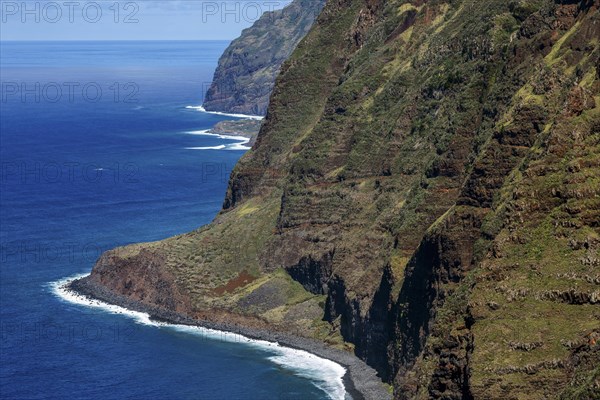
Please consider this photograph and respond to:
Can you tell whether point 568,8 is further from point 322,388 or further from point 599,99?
point 322,388

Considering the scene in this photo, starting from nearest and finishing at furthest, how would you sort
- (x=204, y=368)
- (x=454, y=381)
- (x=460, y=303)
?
1. (x=454, y=381)
2. (x=460, y=303)
3. (x=204, y=368)

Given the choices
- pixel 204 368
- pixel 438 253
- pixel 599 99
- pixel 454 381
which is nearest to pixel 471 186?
pixel 438 253

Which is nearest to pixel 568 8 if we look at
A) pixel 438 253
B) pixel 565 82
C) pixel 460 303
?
pixel 565 82

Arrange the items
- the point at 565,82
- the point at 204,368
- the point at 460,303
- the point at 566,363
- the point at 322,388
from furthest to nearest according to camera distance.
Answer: the point at 204,368
the point at 322,388
the point at 565,82
the point at 460,303
the point at 566,363

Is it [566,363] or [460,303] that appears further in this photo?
[460,303]

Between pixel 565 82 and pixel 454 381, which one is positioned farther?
pixel 565 82

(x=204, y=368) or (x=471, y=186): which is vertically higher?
(x=471, y=186)

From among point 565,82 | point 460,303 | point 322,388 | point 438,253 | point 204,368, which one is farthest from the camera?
point 204,368

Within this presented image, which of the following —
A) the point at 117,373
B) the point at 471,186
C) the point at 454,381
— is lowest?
the point at 117,373

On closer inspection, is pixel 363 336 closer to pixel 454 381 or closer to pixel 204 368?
pixel 204 368

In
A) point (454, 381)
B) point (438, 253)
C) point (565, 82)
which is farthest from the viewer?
point (438, 253)
